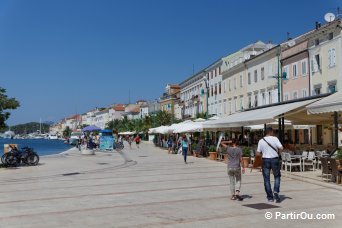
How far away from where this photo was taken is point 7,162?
79.2ft

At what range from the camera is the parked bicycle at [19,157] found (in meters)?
24.2

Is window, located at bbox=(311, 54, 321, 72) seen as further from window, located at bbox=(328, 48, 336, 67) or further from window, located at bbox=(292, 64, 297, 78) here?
window, located at bbox=(292, 64, 297, 78)

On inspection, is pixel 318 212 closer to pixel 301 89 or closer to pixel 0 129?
pixel 0 129

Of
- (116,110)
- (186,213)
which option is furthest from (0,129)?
(116,110)

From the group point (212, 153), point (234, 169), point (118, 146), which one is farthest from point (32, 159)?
point (118, 146)

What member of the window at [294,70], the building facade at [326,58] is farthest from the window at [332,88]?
the window at [294,70]

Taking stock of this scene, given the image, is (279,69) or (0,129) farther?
(279,69)

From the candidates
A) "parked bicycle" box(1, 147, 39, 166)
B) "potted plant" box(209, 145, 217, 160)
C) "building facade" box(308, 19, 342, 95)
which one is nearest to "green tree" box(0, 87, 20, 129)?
"parked bicycle" box(1, 147, 39, 166)

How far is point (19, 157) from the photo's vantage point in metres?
25.0

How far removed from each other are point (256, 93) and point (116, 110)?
13075 centimetres

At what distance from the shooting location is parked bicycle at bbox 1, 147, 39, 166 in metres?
24.2

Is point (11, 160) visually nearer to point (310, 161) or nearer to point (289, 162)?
point (289, 162)

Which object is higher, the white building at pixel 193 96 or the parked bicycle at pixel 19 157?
the white building at pixel 193 96

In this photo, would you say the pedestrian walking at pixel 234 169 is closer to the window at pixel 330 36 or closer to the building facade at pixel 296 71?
the window at pixel 330 36
